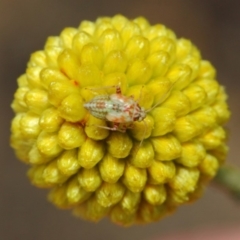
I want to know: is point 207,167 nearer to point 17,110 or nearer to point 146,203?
point 146,203

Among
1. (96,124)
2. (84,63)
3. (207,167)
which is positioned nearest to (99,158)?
(96,124)

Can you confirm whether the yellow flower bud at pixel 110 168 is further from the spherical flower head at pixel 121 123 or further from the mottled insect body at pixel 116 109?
the mottled insect body at pixel 116 109

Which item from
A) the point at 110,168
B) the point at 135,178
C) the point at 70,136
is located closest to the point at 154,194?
the point at 135,178

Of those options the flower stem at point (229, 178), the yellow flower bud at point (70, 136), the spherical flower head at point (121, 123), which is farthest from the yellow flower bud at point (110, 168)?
the flower stem at point (229, 178)

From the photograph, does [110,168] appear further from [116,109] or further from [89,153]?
[116,109]

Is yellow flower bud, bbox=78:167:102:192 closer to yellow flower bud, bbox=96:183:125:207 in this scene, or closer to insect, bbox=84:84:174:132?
yellow flower bud, bbox=96:183:125:207

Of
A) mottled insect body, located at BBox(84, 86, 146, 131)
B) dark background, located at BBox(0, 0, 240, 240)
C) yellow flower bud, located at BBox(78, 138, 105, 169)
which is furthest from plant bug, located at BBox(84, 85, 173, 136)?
dark background, located at BBox(0, 0, 240, 240)
